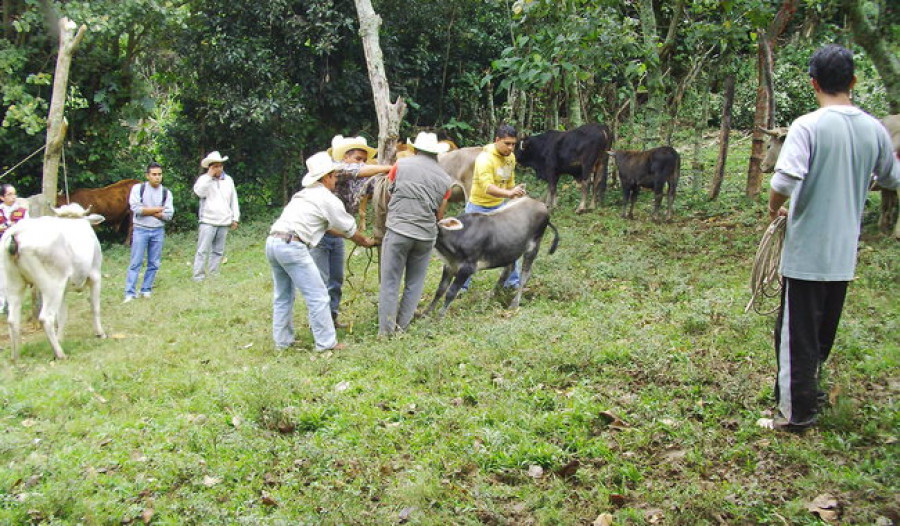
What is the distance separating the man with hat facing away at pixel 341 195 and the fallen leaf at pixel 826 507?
5.08 meters

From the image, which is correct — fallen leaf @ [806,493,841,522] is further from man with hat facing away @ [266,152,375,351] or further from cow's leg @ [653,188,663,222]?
cow's leg @ [653,188,663,222]

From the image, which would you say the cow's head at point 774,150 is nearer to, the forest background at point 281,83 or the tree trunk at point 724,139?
the tree trunk at point 724,139

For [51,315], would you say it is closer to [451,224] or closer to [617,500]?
[451,224]

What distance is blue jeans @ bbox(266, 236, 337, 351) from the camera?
7.12 metres

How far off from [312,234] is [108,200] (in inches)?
407

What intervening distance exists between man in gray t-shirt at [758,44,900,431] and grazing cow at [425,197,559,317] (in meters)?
4.04

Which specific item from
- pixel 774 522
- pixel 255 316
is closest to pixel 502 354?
pixel 774 522

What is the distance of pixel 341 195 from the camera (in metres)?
9.16

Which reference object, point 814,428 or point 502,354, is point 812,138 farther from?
point 502,354

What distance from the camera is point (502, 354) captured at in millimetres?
6305

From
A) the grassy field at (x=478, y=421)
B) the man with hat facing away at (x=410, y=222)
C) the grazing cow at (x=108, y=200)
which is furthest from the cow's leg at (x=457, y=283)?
the grazing cow at (x=108, y=200)

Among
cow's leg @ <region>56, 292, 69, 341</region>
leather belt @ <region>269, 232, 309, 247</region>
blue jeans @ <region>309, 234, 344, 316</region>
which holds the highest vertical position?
leather belt @ <region>269, 232, 309, 247</region>

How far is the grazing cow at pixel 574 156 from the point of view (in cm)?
1330

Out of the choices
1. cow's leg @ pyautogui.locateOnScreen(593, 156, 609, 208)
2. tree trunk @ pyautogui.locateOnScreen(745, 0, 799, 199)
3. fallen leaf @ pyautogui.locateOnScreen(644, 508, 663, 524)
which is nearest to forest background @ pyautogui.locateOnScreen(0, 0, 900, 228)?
tree trunk @ pyautogui.locateOnScreen(745, 0, 799, 199)
